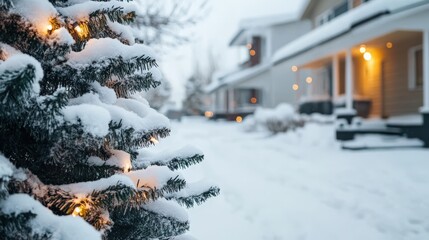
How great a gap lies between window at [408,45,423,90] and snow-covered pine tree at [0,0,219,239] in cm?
1201

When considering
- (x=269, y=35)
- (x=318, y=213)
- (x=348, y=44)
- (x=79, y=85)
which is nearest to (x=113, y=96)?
(x=79, y=85)

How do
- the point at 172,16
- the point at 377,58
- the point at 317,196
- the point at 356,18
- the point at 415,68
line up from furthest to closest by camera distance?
1. the point at 377,58
2. the point at 415,68
3. the point at 356,18
4. the point at 172,16
5. the point at 317,196

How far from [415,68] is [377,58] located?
6.29 feet

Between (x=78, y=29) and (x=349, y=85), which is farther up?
(x=349, y=85)

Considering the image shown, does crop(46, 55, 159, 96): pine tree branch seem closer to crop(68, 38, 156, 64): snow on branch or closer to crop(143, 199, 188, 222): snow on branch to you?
crop(68, 38, 156, 64): snow on branch

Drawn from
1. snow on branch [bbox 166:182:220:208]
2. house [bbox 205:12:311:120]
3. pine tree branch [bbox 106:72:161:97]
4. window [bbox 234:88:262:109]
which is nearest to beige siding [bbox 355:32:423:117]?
house [bbox 205:12:311:120]

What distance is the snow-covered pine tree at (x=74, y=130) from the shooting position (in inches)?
43.4

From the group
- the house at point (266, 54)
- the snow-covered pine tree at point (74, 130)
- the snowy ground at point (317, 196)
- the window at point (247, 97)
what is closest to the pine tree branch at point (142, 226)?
the snow-covered pine tree at point (74, 130)

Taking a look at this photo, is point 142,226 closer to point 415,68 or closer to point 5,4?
point 5,4

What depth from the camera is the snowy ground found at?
3740mm

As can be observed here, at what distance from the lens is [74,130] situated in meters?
1.21

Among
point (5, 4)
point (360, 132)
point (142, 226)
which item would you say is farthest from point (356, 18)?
point (5, 4)

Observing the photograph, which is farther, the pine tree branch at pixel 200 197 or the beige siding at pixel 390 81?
the beige siding at pixel 390 81

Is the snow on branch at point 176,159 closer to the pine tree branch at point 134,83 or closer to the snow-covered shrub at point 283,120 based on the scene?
the pine tree branch at point 134,83
